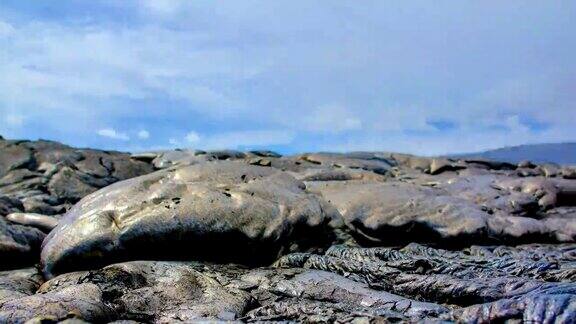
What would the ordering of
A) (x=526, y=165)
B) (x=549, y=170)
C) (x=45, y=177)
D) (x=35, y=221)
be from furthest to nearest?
(x=526, y=165) → (x=549, y=170) → (x=45, y=177) → (x=35, y=221)

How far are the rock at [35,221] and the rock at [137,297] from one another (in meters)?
3.65

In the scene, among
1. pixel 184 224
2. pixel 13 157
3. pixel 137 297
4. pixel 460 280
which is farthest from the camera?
pixel 13 157

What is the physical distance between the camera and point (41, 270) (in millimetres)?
9938

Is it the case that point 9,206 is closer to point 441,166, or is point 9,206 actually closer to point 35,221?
point 35,221

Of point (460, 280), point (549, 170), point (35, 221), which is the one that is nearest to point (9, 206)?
point (35, 221)

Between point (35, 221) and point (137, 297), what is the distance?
592 cm

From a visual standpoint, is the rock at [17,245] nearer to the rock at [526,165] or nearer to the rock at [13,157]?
the rock at [13,157]

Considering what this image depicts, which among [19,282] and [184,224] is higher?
[184,224]

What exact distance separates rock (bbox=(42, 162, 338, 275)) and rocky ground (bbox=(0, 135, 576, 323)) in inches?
1.0

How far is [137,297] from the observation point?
7.66m

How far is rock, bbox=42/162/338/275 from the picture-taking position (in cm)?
966

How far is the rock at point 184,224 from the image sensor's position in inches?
380

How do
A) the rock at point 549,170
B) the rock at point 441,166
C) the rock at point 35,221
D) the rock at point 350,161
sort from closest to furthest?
the rock at point 35,221, the rock at point 350,161, the rock at point 441,166, the rock at point 549,170

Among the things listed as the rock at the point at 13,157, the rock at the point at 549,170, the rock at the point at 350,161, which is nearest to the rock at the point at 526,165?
the rock at the point at 549,170
